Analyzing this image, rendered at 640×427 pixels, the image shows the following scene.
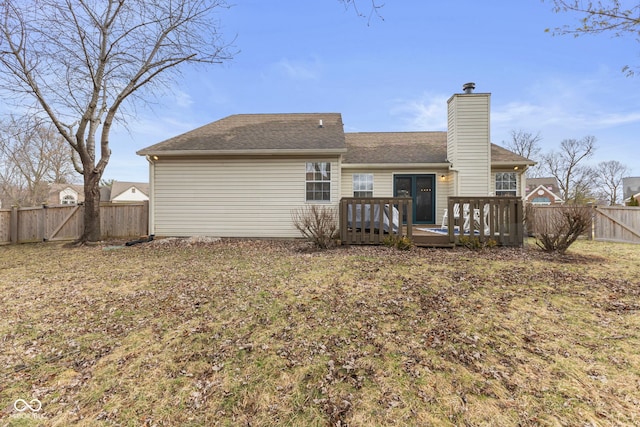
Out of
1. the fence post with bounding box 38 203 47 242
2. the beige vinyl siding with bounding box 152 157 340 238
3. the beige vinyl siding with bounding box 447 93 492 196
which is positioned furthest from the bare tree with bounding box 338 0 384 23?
the fence post with bounding box 38 203 47 242

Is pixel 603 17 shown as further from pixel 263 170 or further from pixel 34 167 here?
pixel 34 167

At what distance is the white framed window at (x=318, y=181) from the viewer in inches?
369

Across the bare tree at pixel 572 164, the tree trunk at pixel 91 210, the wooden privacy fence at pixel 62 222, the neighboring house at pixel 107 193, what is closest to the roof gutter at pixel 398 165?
the wooden privacy fence at pixel 62 222

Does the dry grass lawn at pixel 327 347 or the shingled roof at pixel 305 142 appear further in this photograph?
the shingled roof at pixel 305 142

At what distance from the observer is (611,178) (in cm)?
3981

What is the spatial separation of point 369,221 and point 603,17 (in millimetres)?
5523

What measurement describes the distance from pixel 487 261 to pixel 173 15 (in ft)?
37.4

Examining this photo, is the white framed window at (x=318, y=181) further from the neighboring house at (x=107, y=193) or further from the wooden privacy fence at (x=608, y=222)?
the neighboring house at (x=107, y=193)

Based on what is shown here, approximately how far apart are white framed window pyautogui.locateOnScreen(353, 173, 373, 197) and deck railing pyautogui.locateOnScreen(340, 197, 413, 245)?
11.4 ft

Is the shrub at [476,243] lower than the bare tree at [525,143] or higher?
lower

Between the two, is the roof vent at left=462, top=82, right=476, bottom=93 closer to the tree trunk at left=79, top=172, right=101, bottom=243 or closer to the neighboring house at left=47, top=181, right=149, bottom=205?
the tree trunk at left=79, top=172, right=101, bottom=243

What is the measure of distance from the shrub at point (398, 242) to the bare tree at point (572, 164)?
35.1 meters

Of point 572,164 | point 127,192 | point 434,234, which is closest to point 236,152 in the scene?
point 434,234

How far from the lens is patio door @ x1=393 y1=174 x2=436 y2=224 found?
11219 mm
